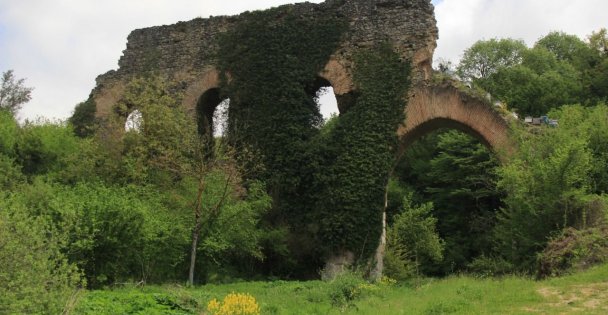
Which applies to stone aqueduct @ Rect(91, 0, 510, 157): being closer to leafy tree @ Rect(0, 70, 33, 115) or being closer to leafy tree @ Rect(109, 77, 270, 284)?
leafy tree @ Rect(109, 77, 270, 284)

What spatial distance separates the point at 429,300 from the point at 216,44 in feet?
39.1

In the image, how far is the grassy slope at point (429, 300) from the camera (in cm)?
884

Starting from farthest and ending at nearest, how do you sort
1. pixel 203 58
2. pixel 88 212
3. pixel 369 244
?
pixel 203 58 → pixel 369 244 → pixel 88 212

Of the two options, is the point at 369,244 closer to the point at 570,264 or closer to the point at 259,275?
the point at 259,275

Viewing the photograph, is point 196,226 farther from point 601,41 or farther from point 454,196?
point 601,41

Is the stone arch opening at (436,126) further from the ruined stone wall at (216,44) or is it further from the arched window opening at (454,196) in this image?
the arched window opening at (454,196)

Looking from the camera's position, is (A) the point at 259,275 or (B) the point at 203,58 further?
(B) the point at 203,58

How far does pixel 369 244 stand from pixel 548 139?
4971mm

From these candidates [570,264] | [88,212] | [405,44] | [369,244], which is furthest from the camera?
[405,44]

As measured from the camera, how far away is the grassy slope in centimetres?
884

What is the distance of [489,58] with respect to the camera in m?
36.0

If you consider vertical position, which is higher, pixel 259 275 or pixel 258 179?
pixel 258 179

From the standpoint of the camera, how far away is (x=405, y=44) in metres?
17.2

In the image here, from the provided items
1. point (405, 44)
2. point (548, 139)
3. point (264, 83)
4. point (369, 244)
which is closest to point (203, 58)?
point (264, 83)
